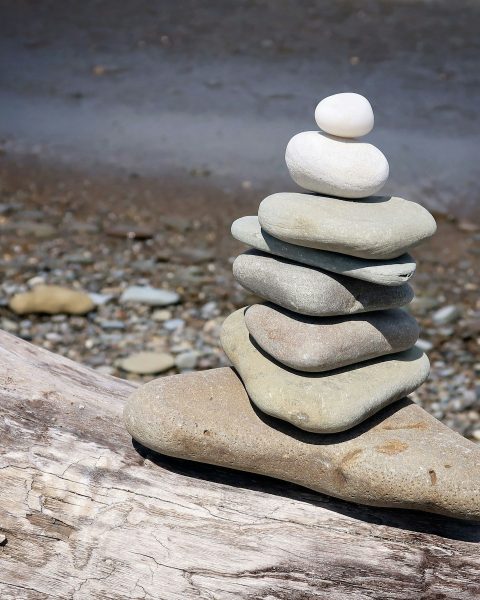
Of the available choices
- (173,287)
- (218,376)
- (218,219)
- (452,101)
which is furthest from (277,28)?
(218,376)

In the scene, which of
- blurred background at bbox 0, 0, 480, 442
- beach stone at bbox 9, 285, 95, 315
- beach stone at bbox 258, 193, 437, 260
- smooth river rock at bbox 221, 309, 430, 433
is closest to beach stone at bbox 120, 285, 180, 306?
blurred background at bbox 0, 0, 480, 442

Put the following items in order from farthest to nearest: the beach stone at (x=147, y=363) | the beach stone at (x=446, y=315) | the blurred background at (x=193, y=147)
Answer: the beach stone at (x=446, y=315), the blurred background at (x=193, y=147), the beach stone at (x=147, y=363)

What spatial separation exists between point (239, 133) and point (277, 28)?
3208 mm

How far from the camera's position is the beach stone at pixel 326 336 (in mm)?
2965

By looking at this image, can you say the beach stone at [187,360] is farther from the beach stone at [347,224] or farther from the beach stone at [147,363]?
the beach stone at [347,224]

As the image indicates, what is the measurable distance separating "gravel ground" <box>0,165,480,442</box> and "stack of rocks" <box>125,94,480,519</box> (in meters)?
2.28

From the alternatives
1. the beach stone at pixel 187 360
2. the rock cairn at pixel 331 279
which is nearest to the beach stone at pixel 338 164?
the rock cairn at pixel 331 279

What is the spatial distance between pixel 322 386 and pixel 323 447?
21cm

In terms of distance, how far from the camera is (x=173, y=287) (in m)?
6.59

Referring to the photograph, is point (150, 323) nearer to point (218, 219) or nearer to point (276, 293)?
point (218, 219)

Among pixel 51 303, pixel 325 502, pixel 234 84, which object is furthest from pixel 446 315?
pixel 234 84

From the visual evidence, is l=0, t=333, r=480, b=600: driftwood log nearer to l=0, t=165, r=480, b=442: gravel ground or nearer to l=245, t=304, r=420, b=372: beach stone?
l=245, t=304, r=420, b=372: beach stone

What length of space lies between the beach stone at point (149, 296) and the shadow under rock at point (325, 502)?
3131 millimetres

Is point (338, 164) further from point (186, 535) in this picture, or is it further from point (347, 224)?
point (186, 535)
